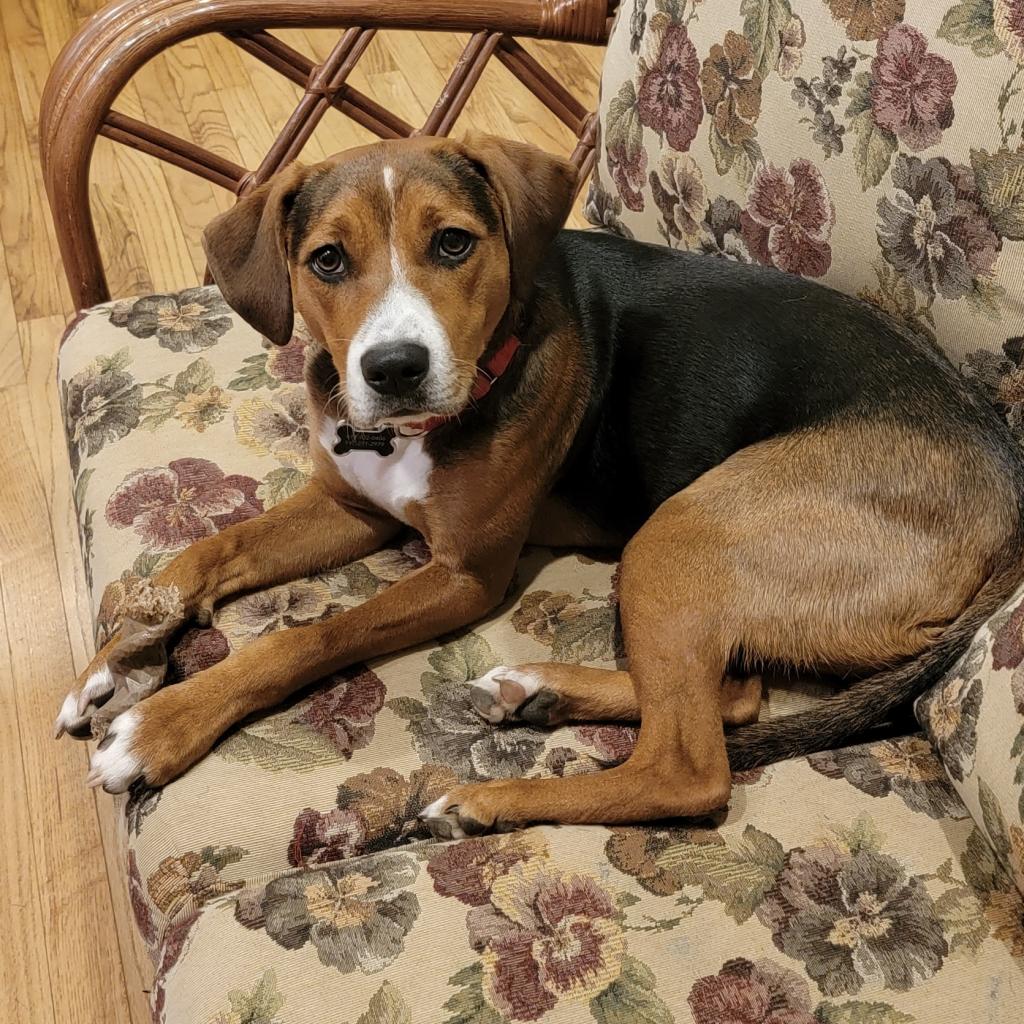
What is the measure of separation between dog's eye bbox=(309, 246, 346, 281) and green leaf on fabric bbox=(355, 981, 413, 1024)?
1.10 m

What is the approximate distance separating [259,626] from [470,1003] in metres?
0.79

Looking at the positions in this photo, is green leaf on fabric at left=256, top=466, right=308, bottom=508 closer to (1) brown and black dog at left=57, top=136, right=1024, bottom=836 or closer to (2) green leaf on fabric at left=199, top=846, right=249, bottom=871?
(1) brown and black dog at left=57, top=136, right=1024, bottom=836

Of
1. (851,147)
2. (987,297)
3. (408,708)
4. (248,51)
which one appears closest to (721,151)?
(851,147)

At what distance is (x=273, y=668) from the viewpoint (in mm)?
1680

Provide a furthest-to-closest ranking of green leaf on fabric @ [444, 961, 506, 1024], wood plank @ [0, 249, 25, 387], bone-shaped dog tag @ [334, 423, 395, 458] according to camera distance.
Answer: wood plank @ [0, 249, 25, 387] → bone-shaped dog tag @ [334, 423, 395, 458] → green leaf on fabric @ [444, 961, 506, 1024]

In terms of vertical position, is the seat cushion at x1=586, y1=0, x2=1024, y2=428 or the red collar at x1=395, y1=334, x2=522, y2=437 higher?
the seat cushion at x1=586, y1=0, x2=1024, y2=428

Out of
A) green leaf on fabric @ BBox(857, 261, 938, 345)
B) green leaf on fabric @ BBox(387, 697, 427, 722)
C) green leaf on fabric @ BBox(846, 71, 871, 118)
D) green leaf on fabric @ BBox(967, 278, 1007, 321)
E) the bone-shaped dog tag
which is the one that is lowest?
green leaf on fabric @ BBox(387, 697, 427, 722)

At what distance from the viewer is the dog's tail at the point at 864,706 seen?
1.65 meters

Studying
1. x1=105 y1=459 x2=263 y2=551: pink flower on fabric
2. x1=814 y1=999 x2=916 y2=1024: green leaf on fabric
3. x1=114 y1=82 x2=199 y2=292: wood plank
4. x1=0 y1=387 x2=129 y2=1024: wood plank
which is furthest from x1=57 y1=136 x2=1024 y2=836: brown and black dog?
x1=114 y1=82 x2=199 y2=292: wood plank

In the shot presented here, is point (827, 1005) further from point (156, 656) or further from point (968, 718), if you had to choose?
point (156, 656)

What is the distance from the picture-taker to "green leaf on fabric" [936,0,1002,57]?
164cm

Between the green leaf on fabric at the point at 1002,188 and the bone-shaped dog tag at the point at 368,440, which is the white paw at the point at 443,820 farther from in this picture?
the green leaf on fabric at the point at 1002,188

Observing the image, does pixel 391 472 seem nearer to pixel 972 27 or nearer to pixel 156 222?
pixel 972 27

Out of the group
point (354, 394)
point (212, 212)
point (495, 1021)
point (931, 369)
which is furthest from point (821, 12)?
point (212, 212)
